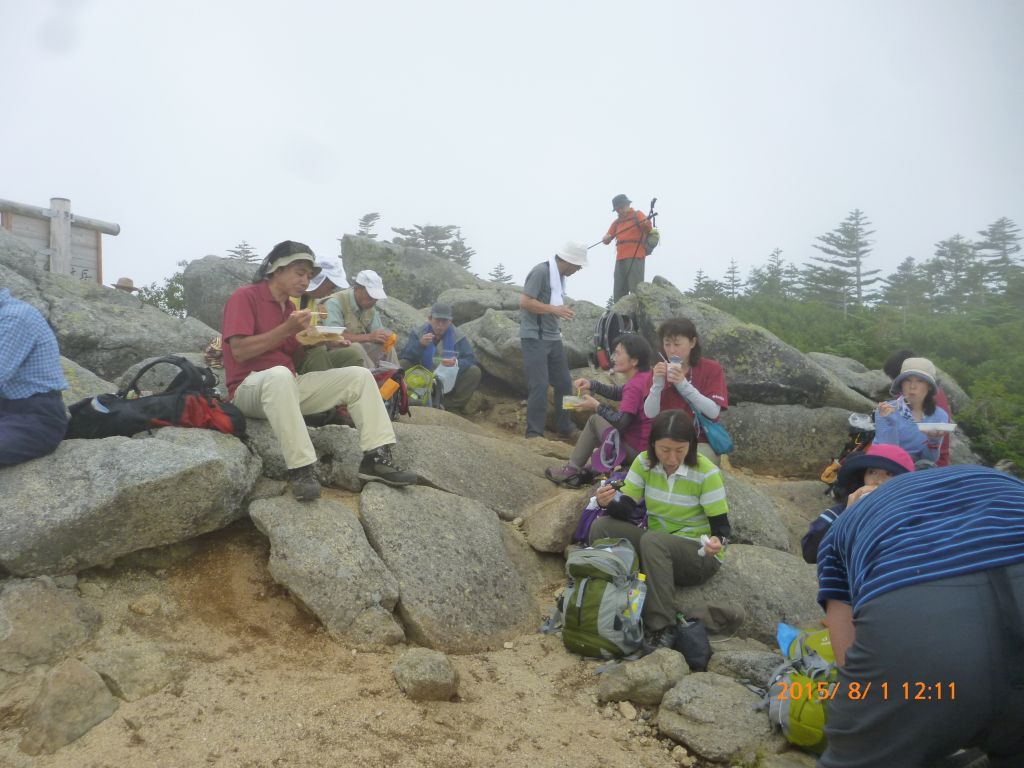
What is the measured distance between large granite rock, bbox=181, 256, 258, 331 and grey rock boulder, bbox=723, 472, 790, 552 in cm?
1280

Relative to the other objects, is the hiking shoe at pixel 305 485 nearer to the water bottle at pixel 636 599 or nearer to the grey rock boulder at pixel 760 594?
the water bottle at pixel 636 599

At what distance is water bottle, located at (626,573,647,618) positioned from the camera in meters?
5.44

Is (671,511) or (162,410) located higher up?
(162,410)

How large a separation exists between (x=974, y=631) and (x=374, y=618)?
13.1 feet

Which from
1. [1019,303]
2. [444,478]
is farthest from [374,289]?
[1019,303]

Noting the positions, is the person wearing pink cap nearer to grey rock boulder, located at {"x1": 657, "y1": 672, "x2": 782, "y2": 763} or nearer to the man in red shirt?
grey rock boulder, located at {"x1": 657, "y1": 672, "x2": 782, "y2": 763}

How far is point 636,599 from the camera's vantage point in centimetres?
548

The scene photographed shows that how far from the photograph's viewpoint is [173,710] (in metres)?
4.22

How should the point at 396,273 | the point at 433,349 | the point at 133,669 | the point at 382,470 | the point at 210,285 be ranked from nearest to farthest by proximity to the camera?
1. the point at 133,669
2. the point at 382,470
3. the point at 433,349
4. the point at 210,285
5. the point at 396,273

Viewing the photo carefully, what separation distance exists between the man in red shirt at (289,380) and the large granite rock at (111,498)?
51cm

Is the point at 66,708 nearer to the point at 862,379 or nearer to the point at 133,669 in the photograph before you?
the point at 133,669

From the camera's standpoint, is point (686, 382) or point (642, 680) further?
point (686, 382)

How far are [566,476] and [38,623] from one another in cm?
530
